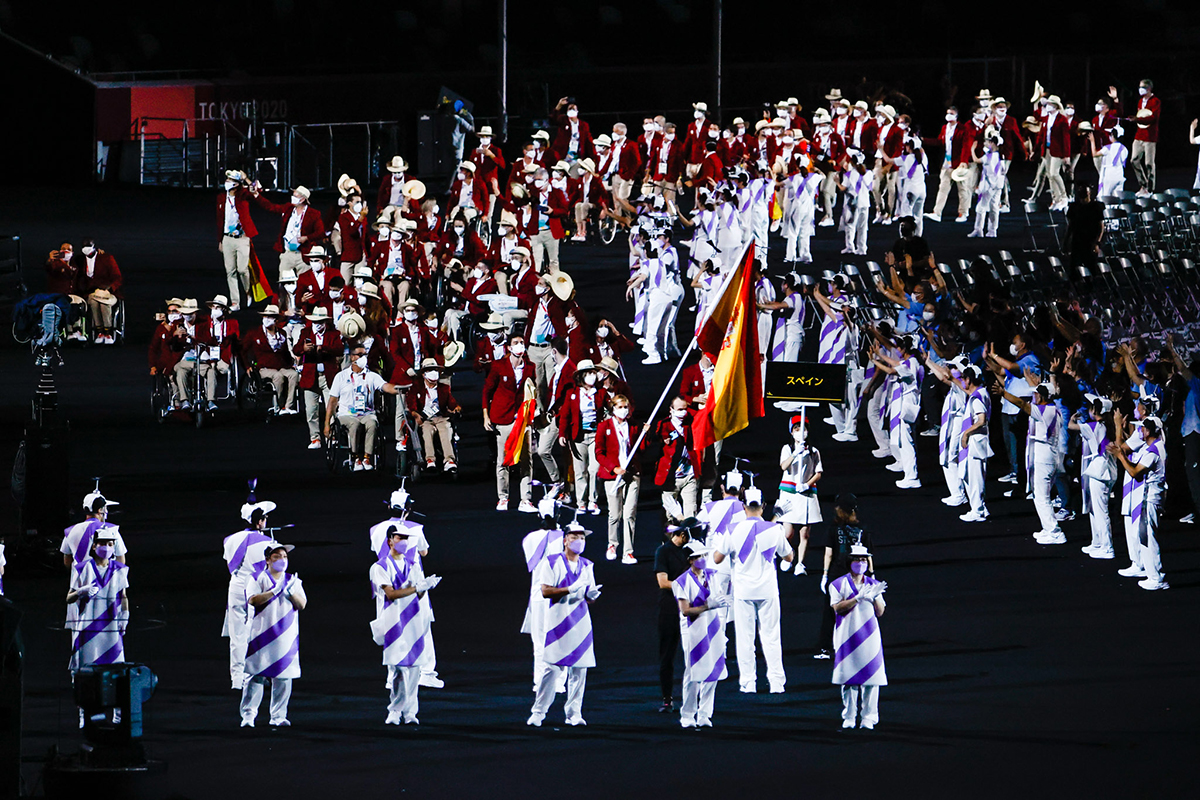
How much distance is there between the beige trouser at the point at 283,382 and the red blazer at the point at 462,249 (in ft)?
11.8

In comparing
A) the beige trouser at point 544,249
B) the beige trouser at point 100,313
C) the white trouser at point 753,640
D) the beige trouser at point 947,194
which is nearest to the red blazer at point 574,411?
the white trouser at point 753,640

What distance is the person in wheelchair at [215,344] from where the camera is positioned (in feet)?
84.3

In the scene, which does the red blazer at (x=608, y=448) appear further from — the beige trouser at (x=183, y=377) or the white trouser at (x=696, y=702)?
the beige trouser at (x=183, y=377)

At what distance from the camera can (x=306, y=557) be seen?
19609mm

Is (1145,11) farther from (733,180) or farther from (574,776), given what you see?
(574,776)

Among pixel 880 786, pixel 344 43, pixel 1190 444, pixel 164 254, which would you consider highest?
pixel 344 43

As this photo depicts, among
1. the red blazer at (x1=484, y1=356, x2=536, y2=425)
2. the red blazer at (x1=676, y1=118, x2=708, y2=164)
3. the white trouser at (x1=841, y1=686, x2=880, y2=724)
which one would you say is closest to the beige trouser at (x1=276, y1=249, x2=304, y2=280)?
the red blazer at (x1=676, y1=118, x2=708, y2=164)

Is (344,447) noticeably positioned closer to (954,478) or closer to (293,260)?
(954,478)

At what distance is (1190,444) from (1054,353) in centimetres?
204

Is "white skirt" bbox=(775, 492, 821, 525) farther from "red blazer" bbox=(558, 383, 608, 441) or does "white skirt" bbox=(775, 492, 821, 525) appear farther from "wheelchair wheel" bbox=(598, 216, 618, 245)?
"wheelchair wheel" bbox=(598, 216, 618, 245)

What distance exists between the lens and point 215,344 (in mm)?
25734

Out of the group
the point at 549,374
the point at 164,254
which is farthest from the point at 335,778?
the point at 164,254

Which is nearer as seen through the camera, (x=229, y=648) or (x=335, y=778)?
(x=335, y=778)

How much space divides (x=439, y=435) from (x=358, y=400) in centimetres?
95
